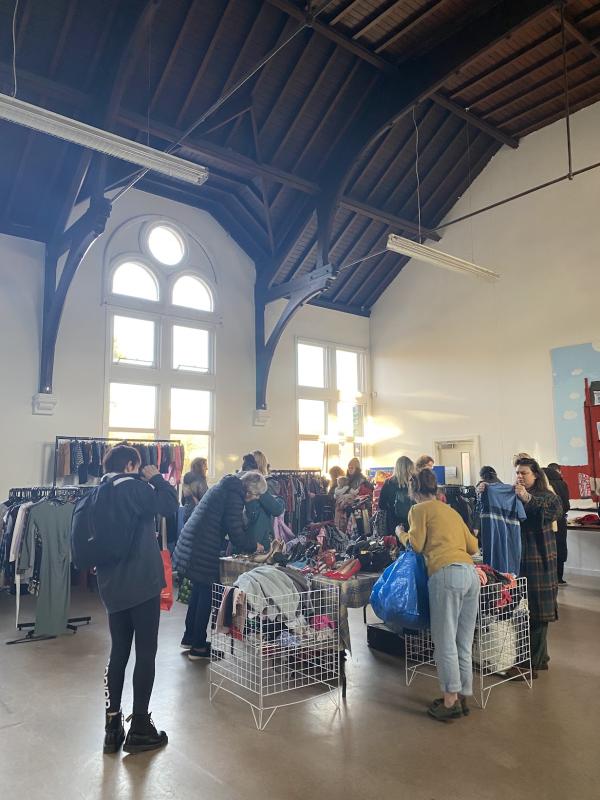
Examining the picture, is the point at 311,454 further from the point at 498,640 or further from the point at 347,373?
the point at 498,640

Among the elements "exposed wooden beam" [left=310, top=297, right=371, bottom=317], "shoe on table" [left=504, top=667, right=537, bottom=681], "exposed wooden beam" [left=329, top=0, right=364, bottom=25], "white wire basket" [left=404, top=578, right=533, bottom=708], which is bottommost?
"shoe on table" [left=504, top=667, right=537, bottom=681]

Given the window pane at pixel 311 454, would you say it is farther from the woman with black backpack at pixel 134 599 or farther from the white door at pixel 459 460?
the woman with black backpack at pixel 134 599

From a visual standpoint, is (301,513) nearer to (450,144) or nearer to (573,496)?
(573,496)

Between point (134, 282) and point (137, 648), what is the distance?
7166 millimetres

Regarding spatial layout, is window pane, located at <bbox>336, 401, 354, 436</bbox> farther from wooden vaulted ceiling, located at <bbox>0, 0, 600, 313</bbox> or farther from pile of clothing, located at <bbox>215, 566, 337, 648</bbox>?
pile of clothing, located at <bbox>215, 566, 337, 648</bbox>

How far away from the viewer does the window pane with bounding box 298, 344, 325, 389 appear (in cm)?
1141

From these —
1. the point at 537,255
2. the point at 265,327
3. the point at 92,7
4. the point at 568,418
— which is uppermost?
the point at 92,7

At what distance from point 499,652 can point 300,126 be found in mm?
7360

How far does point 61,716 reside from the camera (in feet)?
11.4

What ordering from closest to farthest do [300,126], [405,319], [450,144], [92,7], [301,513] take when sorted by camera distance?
1. [92,7]
2. [300,126]
3. [301,513]
4. [450,144]
5. [405,319]

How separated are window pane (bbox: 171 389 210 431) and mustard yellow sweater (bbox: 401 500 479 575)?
21.7ft

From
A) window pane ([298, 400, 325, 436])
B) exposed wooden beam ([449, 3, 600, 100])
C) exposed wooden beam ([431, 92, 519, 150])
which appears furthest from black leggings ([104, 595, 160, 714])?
exposed wooden beam ([449, 3, 600, 100])

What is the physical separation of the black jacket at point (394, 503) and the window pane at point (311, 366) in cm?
585

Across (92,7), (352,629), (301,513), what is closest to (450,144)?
(92,7)
